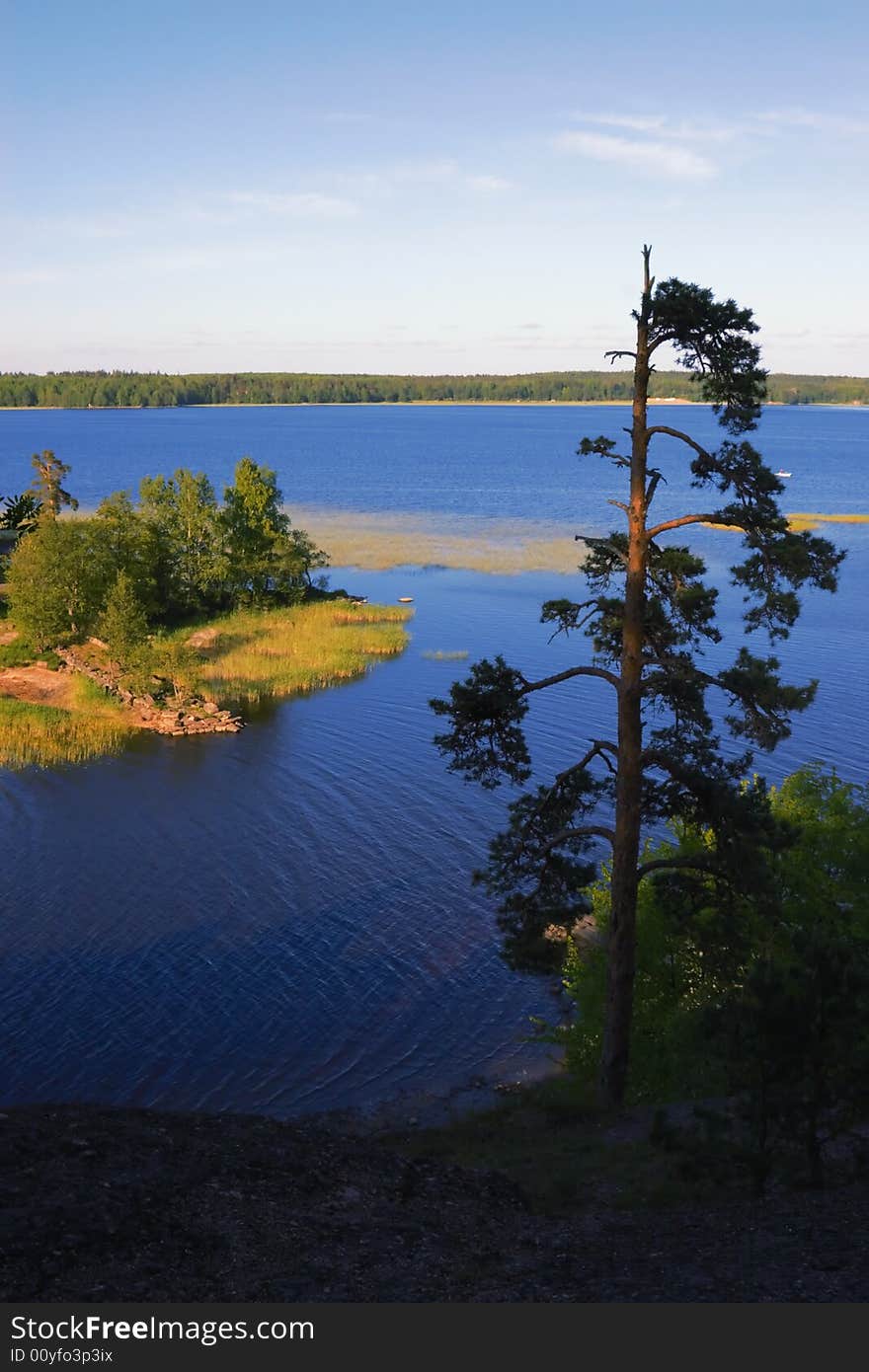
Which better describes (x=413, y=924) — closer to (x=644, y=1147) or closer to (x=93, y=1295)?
(x=644, y=1147)

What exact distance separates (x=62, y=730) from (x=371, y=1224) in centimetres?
3801

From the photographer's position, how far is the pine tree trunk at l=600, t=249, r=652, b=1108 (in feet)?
60.7

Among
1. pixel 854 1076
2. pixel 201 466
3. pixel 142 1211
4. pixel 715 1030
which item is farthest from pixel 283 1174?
pixel 201 466

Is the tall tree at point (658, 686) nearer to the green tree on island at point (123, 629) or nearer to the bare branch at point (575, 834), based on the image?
the bare branch at point (575, 834)

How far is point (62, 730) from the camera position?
160 feet

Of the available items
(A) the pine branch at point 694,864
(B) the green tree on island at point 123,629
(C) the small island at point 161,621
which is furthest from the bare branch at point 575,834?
(B) the green tree on island at point 123,629

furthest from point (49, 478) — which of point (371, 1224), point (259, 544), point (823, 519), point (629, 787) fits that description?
point (823, 519)

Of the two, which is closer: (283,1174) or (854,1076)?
(854,1076)

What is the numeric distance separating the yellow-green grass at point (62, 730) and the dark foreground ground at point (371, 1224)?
2930cm

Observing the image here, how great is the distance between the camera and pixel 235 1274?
40.9ft

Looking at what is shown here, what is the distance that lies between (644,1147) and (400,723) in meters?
33.8

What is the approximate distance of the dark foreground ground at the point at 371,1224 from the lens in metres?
12.0

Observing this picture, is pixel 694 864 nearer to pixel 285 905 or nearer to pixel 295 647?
pixel 285 905

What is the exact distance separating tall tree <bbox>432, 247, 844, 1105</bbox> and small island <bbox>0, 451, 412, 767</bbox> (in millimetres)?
30640
